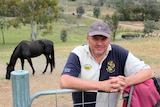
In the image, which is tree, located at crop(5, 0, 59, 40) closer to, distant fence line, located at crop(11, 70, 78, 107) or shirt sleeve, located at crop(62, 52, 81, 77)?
shirt sleeve, located at crop(62, 52, 81, 77)

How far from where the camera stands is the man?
224 cm

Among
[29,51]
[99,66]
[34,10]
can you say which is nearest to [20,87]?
[99,66]

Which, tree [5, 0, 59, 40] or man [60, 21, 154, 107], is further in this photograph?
tree [5, 0, 59, 40]

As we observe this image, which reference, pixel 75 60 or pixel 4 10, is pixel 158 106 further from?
pixel 4 10

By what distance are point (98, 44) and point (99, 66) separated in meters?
0.17

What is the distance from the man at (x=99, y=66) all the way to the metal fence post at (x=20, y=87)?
0.35m

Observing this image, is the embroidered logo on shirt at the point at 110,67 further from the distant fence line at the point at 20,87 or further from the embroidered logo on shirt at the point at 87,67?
the distant fence line at the point at 20,87

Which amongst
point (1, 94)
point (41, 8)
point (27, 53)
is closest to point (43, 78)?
point (27, 53)

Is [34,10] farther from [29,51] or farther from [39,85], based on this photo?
[39,85]

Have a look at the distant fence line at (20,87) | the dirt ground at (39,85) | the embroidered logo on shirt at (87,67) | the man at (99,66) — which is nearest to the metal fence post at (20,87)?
the distant fence line at (20,87)

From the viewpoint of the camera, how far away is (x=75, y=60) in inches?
90.6

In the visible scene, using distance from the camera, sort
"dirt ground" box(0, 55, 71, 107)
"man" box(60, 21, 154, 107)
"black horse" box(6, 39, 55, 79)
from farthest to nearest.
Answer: "black horse" box(6, 39, 55, 79), "dirt ground" box(0, 55, 71, 107), "man" box(60, 21, 154, 107)

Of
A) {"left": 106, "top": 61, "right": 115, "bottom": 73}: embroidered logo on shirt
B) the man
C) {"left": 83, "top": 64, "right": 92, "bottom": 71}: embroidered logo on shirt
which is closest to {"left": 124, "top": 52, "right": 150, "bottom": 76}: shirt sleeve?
the man

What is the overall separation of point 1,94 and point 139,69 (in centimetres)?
577
